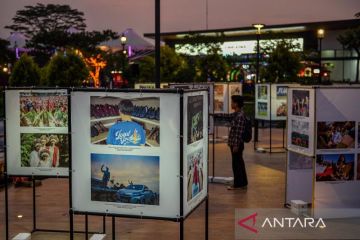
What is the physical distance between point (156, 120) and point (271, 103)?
13.7 metres

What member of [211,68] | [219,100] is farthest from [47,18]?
[219,100]

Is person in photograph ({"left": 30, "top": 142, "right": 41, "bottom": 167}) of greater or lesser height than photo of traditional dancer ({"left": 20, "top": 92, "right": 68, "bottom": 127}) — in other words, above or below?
below

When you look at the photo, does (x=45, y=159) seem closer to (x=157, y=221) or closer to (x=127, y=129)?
(x=157, y=221)

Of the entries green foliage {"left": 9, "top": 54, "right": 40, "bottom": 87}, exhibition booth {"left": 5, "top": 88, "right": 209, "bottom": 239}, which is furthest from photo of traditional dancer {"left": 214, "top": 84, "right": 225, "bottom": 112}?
exhibition booth {"left": 5, "top": 88, "right": 209, "bottom": 239}

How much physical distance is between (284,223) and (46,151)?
367 cm

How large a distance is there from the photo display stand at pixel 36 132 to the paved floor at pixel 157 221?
1.09m

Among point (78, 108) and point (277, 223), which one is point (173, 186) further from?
point (277, 223)

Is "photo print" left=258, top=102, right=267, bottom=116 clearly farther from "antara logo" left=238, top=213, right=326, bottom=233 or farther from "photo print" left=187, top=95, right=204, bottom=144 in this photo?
"photo print" left=187, top=95, right=204, bottom=144

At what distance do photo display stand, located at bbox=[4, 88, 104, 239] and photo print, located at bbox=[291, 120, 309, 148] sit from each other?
3.79m

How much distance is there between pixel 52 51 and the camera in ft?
236

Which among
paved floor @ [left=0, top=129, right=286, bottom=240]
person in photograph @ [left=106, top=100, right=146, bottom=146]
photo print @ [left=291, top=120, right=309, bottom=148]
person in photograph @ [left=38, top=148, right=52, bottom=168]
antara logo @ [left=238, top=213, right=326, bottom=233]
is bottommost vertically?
paved floor @ [left=0, top=129, right=286, bottom=240]

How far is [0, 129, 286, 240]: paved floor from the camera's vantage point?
29.2ft

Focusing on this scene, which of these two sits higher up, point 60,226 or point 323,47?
point 323,47


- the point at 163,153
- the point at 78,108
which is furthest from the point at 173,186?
the point at 78,108
